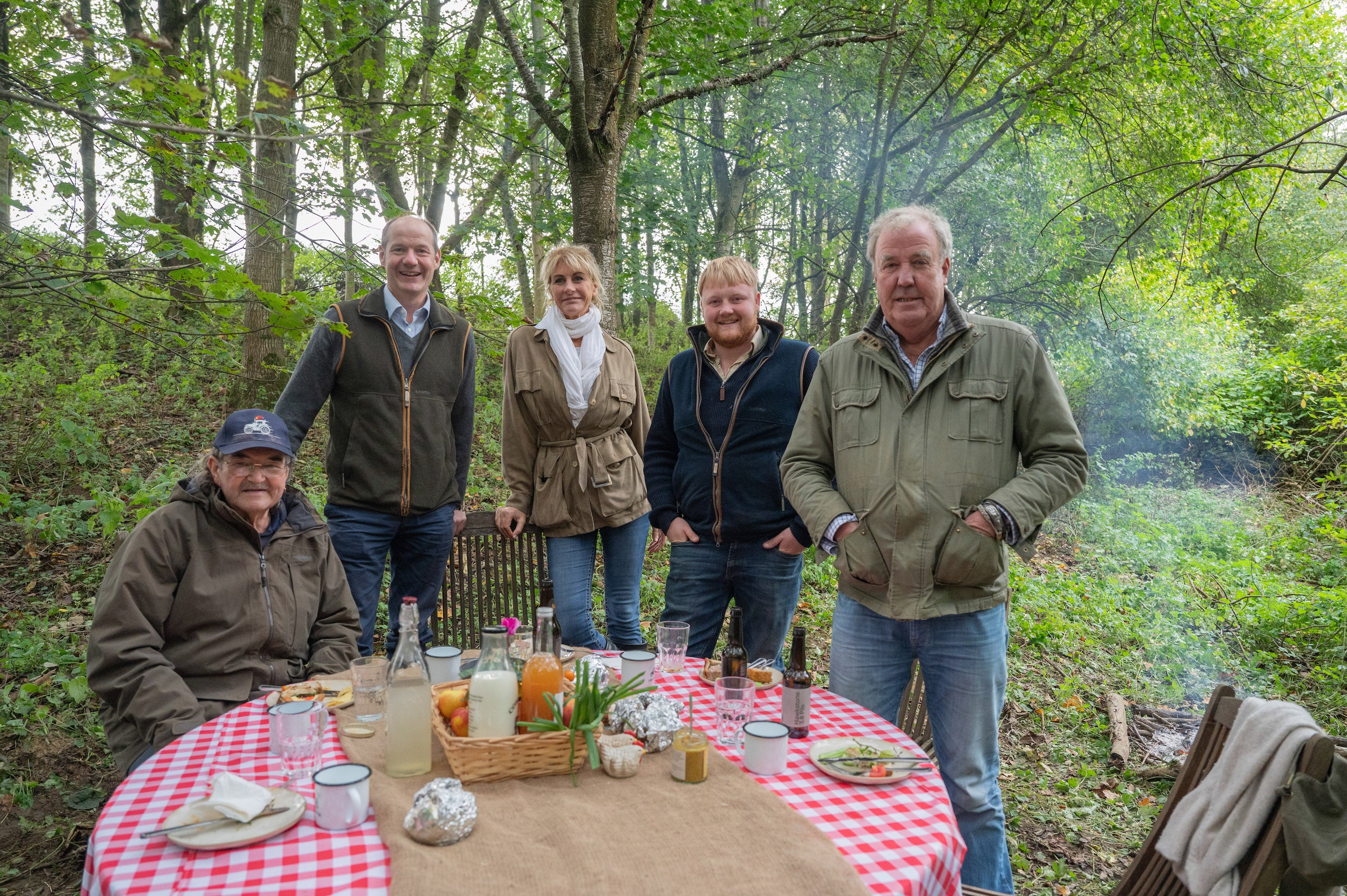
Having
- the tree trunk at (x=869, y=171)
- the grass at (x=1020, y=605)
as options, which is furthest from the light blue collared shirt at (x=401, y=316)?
the tree trunk at (x=869, y=171)

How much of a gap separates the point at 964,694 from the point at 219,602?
2391mm

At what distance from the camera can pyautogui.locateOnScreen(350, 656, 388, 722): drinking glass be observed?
2.14 m

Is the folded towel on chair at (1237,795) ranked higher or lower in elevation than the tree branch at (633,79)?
lower

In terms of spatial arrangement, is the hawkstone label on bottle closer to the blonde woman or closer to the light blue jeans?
the light blue jeans

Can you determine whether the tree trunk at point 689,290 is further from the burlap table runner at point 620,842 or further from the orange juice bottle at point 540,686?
the burlap table runner at point 620,842

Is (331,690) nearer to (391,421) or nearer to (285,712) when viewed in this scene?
(285,712)

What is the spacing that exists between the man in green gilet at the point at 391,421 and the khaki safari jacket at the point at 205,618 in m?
0.71

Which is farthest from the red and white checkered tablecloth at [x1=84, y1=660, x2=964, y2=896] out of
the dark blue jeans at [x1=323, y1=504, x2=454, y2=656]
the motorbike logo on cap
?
the dark blue jeans at [x1=323, y1=504, x2=454, y2=656]

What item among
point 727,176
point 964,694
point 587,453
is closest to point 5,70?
point 587,453

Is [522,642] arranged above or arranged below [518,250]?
below

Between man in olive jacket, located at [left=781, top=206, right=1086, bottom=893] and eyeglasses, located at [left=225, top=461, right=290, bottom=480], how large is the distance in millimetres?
1794

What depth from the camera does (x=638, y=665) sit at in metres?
2.33

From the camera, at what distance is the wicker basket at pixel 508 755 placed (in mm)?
1741

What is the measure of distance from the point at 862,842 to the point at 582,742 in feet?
2.11
